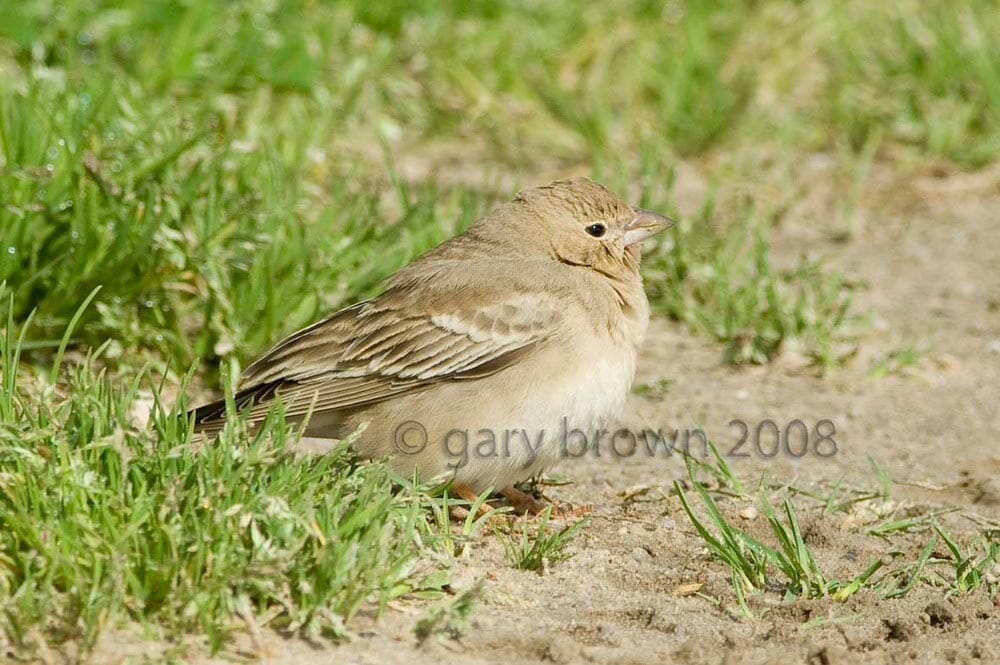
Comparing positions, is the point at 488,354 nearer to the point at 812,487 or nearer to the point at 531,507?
the point at 531,507

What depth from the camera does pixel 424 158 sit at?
9070mm

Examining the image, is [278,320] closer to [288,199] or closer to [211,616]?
[288,199]

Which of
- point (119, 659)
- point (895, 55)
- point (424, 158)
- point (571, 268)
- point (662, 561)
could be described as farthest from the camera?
point (895, 55)

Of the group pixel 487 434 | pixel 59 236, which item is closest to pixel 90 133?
pixel 59 236

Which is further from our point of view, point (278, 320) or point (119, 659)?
point (278, 320)

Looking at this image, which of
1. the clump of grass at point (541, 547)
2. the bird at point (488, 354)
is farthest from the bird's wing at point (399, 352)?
the clump of grass at point (541, 547)

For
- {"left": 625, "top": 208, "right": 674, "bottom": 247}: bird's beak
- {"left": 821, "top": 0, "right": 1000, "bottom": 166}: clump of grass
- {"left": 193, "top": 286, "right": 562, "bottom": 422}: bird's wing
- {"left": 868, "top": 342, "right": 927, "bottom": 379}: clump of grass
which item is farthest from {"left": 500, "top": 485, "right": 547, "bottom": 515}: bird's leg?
{"left": 821, "top": 0, "right": 1000, "bottom": 166}: clump of grass

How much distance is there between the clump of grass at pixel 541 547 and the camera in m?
4.80

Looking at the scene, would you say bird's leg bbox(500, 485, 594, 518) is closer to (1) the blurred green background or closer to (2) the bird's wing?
(2) the bird's wing

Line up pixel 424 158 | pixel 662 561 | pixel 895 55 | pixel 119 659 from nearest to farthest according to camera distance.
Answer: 1. pixel 119 659
2. pixel 662 561
3. pixel 424 158
4. pixel 895 55

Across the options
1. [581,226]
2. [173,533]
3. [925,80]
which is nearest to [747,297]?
[581,226]

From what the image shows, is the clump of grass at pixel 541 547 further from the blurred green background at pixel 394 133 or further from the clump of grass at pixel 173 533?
the blurred green background at pixel 394 133

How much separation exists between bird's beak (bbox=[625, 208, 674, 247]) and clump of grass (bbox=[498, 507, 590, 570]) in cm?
130

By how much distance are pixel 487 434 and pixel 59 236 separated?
217cm
